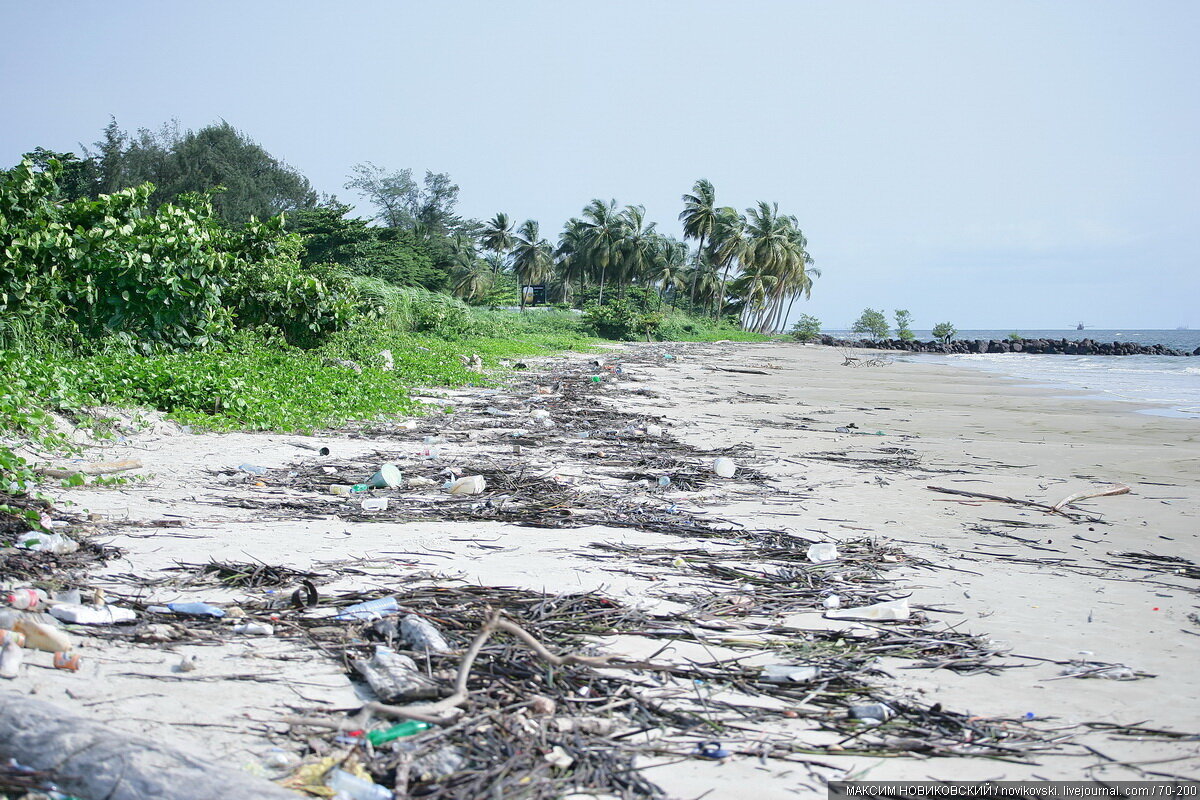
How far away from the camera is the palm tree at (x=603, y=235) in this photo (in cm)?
5931

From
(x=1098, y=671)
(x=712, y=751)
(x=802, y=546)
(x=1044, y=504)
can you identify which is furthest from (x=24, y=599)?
(x=1044, y=504)

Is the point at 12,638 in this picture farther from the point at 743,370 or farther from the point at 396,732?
the point at 743,370

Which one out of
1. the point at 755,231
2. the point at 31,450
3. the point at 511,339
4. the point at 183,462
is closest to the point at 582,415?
the point at 183,462

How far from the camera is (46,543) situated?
3609 millimetres

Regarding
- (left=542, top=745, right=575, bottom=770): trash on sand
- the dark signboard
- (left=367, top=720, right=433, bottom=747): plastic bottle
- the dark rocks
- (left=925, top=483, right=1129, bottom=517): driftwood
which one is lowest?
(left=542, top=745, right=575, bottom=770): trash on sand

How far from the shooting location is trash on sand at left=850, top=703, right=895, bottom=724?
102 inches

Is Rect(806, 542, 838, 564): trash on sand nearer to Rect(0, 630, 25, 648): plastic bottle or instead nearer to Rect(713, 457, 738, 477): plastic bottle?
Rect(713, 457, 738, 477): plastic bottle

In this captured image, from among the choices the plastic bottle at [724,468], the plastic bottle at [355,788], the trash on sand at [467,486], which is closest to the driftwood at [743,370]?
the plastic bottle at [724,468]

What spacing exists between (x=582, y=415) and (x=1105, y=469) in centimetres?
609

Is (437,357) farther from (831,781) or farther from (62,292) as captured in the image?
(831,781)

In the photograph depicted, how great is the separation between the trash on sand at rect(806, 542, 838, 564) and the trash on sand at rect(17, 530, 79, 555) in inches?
142

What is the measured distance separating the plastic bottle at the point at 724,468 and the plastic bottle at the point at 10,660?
538 cm

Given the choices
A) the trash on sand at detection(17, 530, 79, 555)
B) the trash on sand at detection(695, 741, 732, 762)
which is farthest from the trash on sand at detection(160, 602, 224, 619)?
the trash on sand at detection(695, 741, 732, 762)

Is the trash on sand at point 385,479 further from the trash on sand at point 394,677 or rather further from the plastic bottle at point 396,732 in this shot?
the plastic bottle at point 396,732
